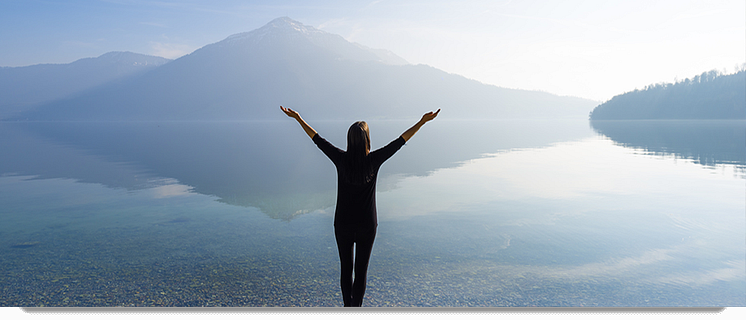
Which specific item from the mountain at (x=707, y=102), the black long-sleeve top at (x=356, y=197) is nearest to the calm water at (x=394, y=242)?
the black long-sleeve top at (x=356, y=197)

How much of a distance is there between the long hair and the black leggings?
0.60 m

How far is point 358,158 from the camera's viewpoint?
187 inches

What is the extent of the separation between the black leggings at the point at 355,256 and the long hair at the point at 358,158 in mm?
602

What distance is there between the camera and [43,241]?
37.6 ft

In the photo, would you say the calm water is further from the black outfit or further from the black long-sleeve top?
the black long-sleeve top

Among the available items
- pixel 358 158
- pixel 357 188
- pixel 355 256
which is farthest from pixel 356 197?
pixel 355 256

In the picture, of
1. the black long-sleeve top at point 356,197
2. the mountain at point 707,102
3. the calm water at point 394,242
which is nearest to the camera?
the black long-sleeve top at point 356,197

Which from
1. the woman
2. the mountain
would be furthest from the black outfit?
the mountain

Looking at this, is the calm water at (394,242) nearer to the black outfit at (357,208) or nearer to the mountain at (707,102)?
the black outfit at (357,208)

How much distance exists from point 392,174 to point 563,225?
1311 cm

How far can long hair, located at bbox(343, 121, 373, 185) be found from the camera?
15.5ft

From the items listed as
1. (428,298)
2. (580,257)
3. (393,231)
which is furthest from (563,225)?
(428,298)

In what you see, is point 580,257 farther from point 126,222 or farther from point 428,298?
point 126,222

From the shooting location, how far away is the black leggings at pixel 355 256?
4988 mm
